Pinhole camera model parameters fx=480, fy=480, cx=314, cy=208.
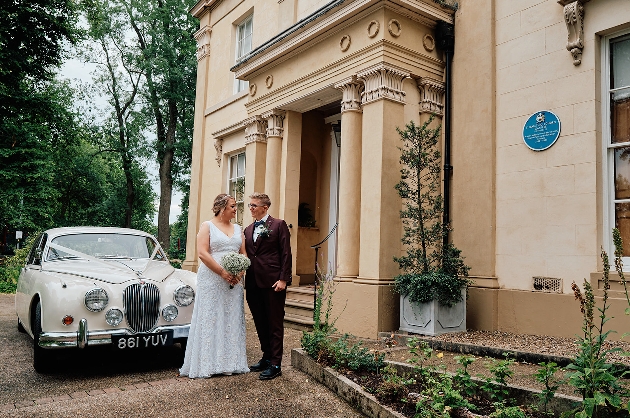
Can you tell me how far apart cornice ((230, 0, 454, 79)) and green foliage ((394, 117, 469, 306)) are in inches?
71.4

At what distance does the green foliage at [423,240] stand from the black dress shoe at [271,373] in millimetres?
2120

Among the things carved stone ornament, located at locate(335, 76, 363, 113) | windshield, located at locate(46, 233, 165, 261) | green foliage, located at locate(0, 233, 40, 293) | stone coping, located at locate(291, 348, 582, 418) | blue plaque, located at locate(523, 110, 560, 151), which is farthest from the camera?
green foliage, located at locate(0, 233, 40, 293)

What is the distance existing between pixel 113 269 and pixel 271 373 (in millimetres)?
2322

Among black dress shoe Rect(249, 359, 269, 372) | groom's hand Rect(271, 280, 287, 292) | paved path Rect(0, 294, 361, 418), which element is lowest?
paved path Rect(0, 294, 361, 418)

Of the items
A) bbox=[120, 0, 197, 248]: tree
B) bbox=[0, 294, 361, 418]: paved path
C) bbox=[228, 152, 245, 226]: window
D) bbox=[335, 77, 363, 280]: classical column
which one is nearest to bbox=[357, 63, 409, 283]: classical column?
bbox=[335, 77, 363, 280]: classical column

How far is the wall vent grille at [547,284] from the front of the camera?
19.3 ft

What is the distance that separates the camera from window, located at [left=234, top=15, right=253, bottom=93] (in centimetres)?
1261

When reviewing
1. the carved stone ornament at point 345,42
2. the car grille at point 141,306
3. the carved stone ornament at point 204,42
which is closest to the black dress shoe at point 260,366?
the car grille at point 141,306

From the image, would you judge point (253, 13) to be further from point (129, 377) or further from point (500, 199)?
point (129, 377)

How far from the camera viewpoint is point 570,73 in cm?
591

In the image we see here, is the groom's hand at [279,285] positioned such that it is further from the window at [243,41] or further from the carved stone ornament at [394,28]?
the window at [243,41]

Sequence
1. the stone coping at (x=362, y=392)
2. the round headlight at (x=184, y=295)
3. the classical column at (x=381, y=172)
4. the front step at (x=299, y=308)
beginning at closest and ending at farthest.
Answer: the stone coping at (x=362, y=392) < the round headlight at (x=184, y=295) < the classical column at (x=381, y=172) < the front step at (x=299, y=308)

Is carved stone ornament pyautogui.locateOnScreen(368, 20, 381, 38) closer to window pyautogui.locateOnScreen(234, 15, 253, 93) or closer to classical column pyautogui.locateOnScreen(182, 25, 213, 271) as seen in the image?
window pyautogui.locateOnScreen(234, 15, 253, 93)

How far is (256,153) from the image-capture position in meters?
10.2
